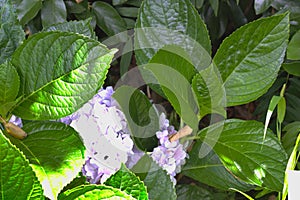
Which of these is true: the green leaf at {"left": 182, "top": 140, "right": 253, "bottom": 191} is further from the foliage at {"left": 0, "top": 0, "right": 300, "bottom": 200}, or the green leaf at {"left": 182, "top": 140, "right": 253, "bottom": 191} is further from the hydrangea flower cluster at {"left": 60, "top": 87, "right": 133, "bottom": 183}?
the hydrangea flower cluster at {"left": 60, "top": 87, "right": 133, "bottom": 183}

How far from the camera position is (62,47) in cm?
39

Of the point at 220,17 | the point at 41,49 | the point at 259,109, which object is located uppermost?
the point at 41,49

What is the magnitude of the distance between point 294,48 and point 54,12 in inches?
12.8

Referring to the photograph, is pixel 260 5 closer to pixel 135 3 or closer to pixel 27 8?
pixel 135 3

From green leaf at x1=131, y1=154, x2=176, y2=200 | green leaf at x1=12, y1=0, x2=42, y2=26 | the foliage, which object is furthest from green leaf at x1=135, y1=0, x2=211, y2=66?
green leaf at x1=12, y1=0, x2=42, y2=26

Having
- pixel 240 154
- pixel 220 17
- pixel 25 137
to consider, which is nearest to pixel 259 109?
pixel 220 17

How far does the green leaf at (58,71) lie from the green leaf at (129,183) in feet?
0.21

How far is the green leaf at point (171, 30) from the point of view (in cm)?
51

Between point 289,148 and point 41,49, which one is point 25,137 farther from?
point 289,148

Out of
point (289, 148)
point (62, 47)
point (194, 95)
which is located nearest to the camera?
point (62, 47)

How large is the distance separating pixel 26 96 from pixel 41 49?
0.13ft

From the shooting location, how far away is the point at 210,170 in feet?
1.98

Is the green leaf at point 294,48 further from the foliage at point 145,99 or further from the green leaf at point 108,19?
the green leaf at point 108,19

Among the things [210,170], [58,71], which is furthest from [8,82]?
[210,170]
